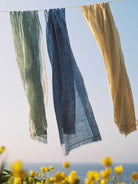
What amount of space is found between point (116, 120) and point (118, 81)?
0.30m

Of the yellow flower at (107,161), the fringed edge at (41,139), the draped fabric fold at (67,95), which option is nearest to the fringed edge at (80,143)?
the draped fabric fold at (67,95)

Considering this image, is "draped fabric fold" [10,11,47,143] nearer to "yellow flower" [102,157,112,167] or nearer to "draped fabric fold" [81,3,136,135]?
"draped fabric fold" [81,3,136,135]

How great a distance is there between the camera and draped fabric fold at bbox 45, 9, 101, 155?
2.24 metres

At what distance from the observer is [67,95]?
7.68 ft

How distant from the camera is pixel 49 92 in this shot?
Answer: 2.49 m

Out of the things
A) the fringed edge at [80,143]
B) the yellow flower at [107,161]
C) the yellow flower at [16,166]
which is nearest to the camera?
the yellow flower at [16,166]

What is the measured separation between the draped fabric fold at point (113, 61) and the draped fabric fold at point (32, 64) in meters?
0.47

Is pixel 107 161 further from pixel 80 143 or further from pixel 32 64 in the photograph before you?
pixel 32 64

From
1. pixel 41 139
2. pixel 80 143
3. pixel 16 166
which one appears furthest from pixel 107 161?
pixel 41 139

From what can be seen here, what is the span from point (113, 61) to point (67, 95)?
45 cm

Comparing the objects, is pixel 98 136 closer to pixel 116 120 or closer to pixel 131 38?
pixel 116 120

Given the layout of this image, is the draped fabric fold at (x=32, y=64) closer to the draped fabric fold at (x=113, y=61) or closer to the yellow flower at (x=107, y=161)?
the draped fabric fold at (x=113, y=61)

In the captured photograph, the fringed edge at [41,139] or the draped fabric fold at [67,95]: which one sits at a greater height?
the draped fabric fold at [67,95]

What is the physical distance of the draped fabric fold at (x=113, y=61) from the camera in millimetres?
2244
